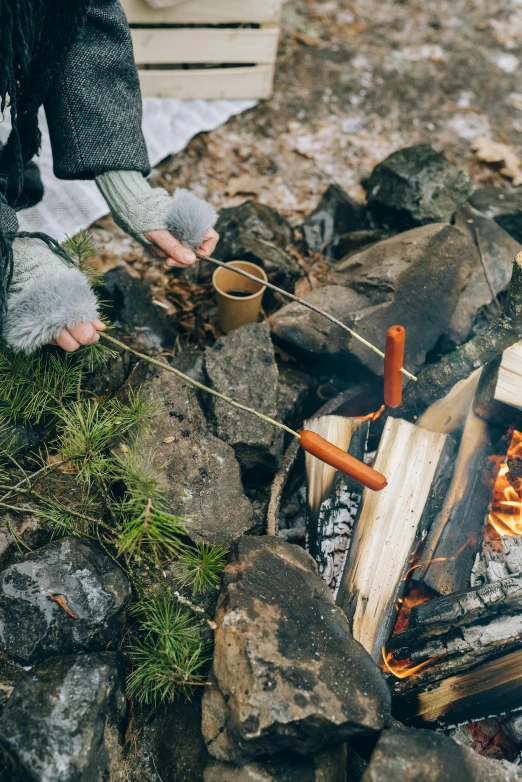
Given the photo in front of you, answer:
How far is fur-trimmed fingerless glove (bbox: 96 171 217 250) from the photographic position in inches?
102

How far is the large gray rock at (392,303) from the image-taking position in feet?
9.90

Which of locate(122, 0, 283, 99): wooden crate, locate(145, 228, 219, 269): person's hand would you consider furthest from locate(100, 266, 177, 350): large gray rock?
locate(122, 0, 283, 99): wooden crate

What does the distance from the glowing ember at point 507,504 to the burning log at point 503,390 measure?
0.13 m

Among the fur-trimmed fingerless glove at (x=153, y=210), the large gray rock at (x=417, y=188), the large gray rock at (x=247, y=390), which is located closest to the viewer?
the fur-trimmed fingerless glove at (x=153, y=210)

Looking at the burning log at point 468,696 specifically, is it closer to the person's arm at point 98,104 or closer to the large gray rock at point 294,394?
the large gray rock at point 294,394

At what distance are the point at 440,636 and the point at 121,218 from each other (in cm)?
237

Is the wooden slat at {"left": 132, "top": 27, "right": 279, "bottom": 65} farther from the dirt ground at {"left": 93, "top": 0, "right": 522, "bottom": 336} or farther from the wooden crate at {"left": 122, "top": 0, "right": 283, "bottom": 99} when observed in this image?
the dirt ground at {"left": 93, "top": 0, "right": 522, "bottom": 336}

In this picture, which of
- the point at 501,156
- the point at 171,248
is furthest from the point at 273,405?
the point at 501,156

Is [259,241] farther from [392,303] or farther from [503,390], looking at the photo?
[503,390]

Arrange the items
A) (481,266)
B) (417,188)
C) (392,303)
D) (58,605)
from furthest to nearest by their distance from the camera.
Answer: (417,188) < (481,266) < (392,303) < (58,605)

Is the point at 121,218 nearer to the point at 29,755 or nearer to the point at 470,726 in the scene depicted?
the point at 29,755

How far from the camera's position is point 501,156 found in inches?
190

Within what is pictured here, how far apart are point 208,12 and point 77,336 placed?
Answer: 334 cm

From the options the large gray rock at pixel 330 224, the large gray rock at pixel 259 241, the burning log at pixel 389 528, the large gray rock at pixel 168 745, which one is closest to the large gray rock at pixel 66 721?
the large gray rock at pixel 168 745
